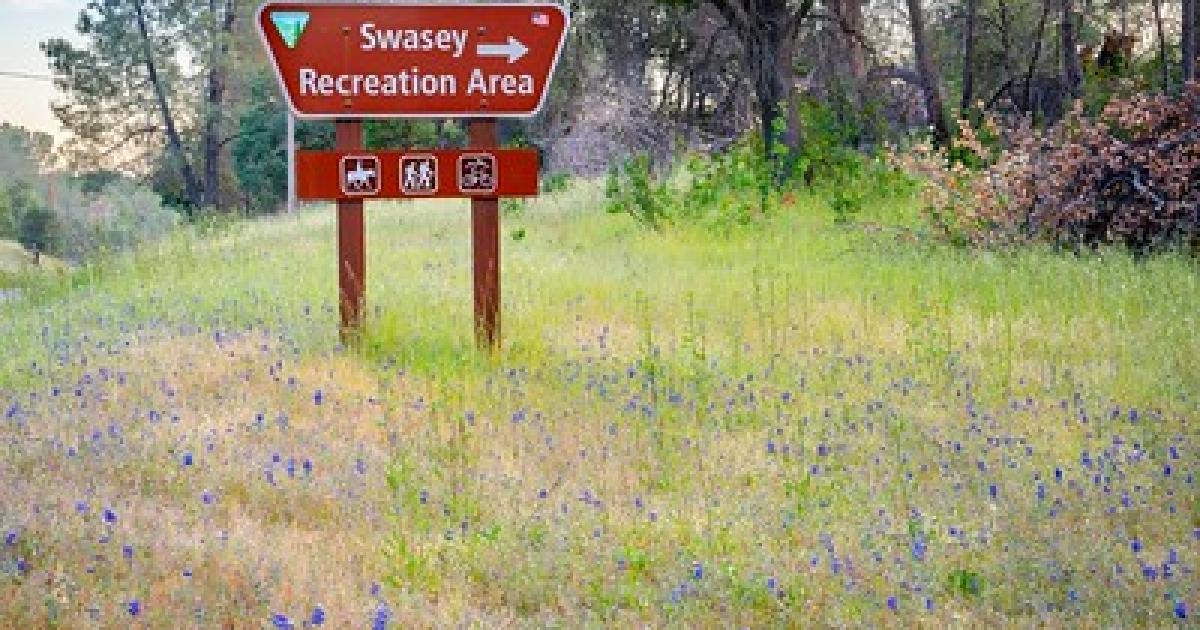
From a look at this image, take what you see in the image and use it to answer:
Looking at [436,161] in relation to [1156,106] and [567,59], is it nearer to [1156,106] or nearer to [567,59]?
[1156,106]

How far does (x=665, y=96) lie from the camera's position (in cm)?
3644

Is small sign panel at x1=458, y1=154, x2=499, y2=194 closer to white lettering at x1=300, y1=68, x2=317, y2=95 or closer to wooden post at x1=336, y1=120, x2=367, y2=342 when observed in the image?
wooden post at x1=336, y1=120, x2=367, y2=342

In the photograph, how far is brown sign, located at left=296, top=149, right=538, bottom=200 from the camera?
304 inches

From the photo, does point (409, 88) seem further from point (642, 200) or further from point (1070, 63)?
point (1070, 63)

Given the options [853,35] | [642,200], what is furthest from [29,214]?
[642,200]

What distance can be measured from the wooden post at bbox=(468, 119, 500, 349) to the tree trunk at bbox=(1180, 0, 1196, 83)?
9431mm

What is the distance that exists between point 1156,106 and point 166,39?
1211 inches

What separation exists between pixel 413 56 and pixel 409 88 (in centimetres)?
18

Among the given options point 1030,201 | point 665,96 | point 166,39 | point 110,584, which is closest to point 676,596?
point 110,584

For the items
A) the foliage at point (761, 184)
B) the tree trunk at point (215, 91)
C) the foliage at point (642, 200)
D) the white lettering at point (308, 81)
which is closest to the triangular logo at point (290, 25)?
the white lettering at point (308, 81)

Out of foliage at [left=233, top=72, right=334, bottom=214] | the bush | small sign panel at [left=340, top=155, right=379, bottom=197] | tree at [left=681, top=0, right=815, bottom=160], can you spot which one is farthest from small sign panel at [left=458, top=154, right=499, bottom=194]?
foliage at [left=233, top=72, right=334, bottom=214]

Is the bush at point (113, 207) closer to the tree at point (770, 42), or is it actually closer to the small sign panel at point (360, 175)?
the tree at point (770, 42)

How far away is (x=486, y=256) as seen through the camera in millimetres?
8055

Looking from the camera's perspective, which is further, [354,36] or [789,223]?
[789,223]
